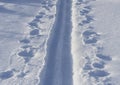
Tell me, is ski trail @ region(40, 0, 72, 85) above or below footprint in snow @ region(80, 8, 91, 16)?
below

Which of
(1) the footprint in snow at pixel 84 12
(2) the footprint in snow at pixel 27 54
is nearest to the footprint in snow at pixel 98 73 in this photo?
(2) the footprint in snow at pixel 27 54

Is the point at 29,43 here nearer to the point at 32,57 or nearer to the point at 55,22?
the point at 32,57

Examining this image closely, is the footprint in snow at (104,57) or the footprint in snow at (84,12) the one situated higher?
the footprint in snow at (84,12)

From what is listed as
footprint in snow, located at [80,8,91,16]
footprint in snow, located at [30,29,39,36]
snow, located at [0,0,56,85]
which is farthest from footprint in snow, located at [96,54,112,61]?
footprint in snow, located at [80,8,91,16]

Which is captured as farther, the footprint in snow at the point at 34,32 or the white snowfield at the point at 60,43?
the footprint in snow at the point at 34,32

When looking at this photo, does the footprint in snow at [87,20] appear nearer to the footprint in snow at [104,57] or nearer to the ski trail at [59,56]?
the ski trail at [59,56]

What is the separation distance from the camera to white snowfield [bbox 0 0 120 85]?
24.2 feet

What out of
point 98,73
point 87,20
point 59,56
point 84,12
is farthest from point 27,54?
point 84,12

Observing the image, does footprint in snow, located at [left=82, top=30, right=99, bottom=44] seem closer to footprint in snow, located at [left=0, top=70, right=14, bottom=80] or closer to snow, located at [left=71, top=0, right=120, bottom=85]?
snow, located at [left=71, top=0, right=120, bottom=85]

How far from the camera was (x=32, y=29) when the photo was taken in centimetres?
1005

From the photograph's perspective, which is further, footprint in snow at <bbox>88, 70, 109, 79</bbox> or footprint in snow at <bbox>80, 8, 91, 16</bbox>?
footprint in snow at <bbox>80, 8, 91, 16</bbox>

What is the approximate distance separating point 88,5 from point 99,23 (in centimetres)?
215

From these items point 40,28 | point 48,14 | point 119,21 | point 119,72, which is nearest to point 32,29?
point 40,28

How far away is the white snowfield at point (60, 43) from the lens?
736 centimetres
